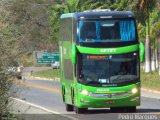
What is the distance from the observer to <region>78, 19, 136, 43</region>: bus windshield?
23922 millimetres

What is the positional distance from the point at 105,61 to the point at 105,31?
1.12 meters

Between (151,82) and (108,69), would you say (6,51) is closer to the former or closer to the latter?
(108,69)

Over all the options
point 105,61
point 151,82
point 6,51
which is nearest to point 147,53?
point 151,82

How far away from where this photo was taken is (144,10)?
134 ft

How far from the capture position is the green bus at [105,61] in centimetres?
2352

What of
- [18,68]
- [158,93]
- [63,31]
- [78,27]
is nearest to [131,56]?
[78,27]

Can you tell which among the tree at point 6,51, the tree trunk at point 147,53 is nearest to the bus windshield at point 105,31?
the tree at point 6,51

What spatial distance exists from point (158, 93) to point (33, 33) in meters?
47.7

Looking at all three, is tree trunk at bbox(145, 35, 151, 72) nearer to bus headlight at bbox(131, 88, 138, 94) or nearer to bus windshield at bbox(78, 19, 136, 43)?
bus windshield at bbox(78, 19, 136, 43)

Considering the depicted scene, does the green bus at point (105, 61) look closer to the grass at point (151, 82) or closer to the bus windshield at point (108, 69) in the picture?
the bus windshield at point (108, 69)

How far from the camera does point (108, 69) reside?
23.7 m

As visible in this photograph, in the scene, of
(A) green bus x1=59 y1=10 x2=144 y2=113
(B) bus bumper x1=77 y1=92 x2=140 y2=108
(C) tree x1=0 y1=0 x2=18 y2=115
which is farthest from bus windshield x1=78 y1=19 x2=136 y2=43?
(C) tree x1=0 y1=0 x2=18 y2=115

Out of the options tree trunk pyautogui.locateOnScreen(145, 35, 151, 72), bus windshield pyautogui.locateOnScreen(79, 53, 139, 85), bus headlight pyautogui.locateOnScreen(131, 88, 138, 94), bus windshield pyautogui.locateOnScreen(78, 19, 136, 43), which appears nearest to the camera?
bus headlight pyautogui.locateOnScreen(131, 88, 138, 94)

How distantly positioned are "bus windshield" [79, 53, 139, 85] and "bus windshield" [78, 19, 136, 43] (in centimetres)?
66
